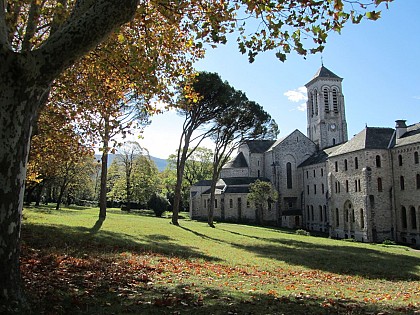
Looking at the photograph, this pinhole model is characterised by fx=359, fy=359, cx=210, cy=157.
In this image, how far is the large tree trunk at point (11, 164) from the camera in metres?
4.59

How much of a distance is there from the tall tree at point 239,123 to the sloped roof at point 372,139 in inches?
419

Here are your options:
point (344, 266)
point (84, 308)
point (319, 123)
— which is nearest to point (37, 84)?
point (84, 308)

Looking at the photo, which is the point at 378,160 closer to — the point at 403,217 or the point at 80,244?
the point at 403,217

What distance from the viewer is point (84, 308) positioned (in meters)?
5.28

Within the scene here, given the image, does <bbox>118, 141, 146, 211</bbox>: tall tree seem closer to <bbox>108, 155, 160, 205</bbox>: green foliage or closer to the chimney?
<bbox>108, 155, 160, 205</bbox>: green foliage

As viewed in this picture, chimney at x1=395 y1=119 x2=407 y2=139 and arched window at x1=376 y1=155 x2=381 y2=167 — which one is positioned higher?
chimney at x1=395 y1=119 x2=407 y2=139

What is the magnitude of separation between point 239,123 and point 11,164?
31230 millimetres

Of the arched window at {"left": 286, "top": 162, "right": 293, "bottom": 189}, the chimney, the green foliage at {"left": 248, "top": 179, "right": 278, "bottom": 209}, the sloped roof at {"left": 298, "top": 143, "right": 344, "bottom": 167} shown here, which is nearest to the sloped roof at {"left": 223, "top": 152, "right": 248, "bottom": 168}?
the arched window at {"left": 286, "top": 162, "right": 293, "bottom": 189}

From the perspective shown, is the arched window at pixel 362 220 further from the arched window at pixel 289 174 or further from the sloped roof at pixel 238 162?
the sloped roof at pixel 238 162

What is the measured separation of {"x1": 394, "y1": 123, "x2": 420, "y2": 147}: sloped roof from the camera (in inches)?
1442

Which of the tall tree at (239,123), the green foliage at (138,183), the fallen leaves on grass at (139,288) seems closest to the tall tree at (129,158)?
the green foliage at (138,183)

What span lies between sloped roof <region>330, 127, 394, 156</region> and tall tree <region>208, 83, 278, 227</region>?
10.7m

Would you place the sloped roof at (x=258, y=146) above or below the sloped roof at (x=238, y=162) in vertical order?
above

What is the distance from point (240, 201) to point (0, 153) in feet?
171
